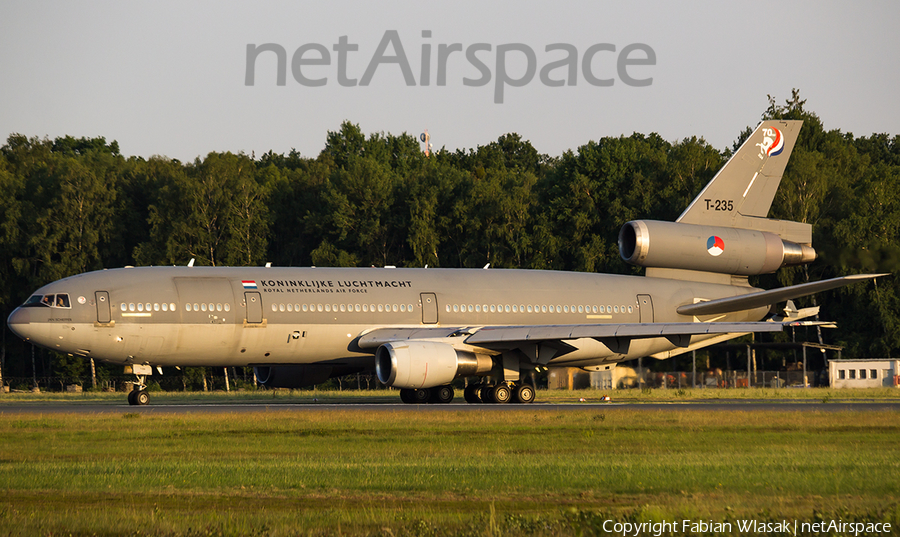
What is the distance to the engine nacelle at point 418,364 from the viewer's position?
91.8ft

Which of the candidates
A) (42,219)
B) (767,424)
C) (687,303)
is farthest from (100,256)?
(767,424)

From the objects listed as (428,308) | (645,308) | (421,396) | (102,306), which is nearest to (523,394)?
(421,396)

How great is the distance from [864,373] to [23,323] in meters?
36.8

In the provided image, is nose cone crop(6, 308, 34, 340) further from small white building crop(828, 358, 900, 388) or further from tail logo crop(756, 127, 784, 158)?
small white building crop(828, 358, 900, 388)

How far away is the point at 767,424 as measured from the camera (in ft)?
69.9

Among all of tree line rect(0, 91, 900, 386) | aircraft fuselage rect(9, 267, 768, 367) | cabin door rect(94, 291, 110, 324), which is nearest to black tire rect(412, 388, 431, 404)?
aircraft fuselage rect(9, 267, 768, 367)

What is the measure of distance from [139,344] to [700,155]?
143 feet

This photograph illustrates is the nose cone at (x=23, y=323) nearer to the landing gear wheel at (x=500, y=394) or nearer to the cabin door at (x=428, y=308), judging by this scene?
the cabin door at (x=428, y=308)

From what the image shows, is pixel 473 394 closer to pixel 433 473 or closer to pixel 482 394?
pixel 482 394

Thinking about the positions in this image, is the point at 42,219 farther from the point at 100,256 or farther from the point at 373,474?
the point at 373,474

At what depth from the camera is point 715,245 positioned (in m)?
35.3

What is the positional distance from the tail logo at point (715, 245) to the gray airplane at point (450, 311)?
0.23 ft

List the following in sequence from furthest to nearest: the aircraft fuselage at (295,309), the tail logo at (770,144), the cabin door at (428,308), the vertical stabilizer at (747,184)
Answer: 1. the tail logo at (770,144)
2. the vertical stabilizer at (747,184)
3. the cabin door at (428,308)
4. the aircraft fuselage at (295,309)

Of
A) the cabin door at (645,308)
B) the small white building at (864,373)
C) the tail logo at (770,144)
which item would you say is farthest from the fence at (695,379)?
the tail logo at (770,144)
